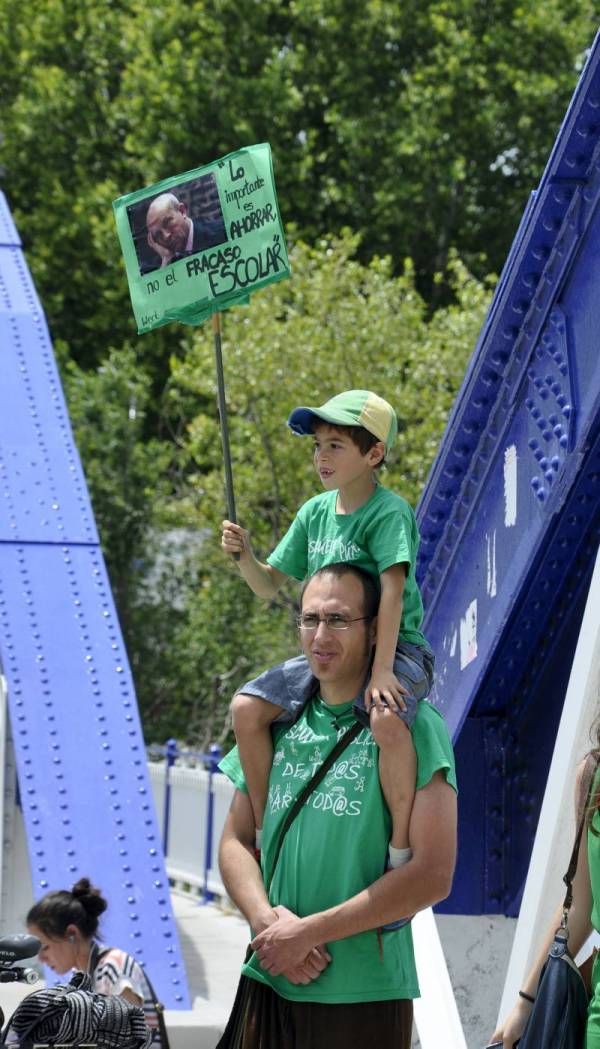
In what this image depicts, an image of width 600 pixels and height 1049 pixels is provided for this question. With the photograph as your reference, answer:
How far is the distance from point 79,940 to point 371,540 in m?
2.02

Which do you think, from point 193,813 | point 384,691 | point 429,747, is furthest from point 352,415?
point 193,813

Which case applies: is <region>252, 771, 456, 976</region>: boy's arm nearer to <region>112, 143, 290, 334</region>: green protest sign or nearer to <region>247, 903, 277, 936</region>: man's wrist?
<region>247, 903, 277, 936</region>: man's wrist

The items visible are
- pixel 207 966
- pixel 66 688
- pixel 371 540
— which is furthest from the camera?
pixel 207 966

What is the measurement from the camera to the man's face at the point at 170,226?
4336 millimetres

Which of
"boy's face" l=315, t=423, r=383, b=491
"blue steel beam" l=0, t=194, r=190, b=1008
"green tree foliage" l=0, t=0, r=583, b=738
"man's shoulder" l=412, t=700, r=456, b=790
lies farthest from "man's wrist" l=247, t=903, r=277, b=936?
"green tree foliage" l=0, t=0, r=583, b=738

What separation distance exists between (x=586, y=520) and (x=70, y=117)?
26133 millimetres

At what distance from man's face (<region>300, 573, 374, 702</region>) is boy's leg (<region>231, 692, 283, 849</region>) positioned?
143 mm

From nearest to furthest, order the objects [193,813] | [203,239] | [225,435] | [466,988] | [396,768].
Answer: [396,768]
[225,435]
[203,239]
[466,988]
[193,813]

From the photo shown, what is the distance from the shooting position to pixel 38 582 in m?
8.03

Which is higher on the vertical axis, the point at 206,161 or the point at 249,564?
the point at 206,161

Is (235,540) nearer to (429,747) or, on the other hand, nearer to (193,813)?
Result: (429,747)

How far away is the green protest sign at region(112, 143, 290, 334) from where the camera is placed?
420cm

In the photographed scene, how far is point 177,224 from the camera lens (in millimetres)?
4352

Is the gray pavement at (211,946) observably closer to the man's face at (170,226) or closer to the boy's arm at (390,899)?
the man's face at (170,226)
